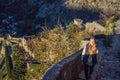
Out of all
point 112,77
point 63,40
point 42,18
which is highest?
point 42,18

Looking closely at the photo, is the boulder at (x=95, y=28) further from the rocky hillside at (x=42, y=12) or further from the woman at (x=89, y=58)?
the rocky hillside at (x=42, y=12)

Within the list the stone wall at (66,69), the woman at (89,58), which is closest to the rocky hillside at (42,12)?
the stone wall at (66,69)

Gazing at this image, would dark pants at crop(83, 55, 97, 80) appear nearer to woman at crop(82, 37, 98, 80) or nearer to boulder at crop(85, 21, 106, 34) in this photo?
woman at crop(82, 37, 98, 80)

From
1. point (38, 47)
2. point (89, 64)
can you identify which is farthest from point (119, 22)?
point (89, 64)

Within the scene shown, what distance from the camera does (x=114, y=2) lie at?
92188 millimetres

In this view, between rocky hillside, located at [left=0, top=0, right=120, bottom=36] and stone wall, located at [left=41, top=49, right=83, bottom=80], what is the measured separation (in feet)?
221

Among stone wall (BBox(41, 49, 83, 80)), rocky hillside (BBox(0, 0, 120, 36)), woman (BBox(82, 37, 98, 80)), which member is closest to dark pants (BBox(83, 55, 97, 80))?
woman (BBox(82, 37, 98, 80))

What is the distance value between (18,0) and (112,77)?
9413cm

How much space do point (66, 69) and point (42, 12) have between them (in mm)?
86355

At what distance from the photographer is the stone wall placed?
13.6 m

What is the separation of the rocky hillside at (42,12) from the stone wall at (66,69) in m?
67.4

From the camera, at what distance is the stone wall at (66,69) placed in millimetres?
13555

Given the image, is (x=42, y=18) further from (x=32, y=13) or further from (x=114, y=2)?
(x=114, y=2)

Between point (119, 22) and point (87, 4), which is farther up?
point (87, 4)
